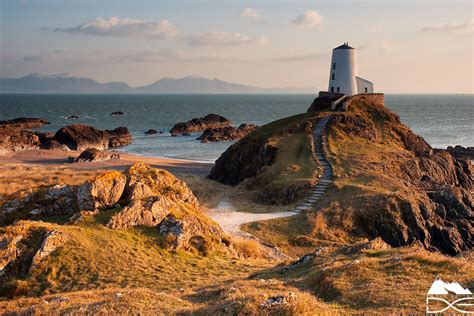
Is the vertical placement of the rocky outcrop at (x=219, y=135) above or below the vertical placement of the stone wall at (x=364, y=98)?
below

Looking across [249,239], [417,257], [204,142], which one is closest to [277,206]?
[249,239]

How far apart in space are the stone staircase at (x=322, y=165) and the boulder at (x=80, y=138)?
51.5 metres

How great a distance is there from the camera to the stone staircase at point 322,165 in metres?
38.7

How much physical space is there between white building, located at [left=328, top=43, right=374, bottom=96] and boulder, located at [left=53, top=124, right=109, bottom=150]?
49030 mm

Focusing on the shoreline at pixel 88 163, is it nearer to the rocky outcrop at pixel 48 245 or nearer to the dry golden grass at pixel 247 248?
the dry golden grass at pixel 247 248

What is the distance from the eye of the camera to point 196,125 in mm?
125188

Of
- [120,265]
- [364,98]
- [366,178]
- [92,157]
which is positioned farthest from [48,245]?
[364,98]

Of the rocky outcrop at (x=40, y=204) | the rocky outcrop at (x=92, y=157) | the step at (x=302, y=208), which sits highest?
the rocky outcrop at (x=40, y=204)

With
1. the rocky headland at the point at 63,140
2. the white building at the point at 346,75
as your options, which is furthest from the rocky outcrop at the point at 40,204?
the rocky headland at the point at 63,140

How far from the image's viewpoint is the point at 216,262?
24.8m

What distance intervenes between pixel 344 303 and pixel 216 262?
11276 millimetres

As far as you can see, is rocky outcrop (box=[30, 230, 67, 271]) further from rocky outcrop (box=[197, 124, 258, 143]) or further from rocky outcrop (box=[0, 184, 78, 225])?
rocky outcrop (box=[197, 124, 258, 143])

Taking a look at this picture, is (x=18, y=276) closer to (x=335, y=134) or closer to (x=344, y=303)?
(x=344, y=303)
